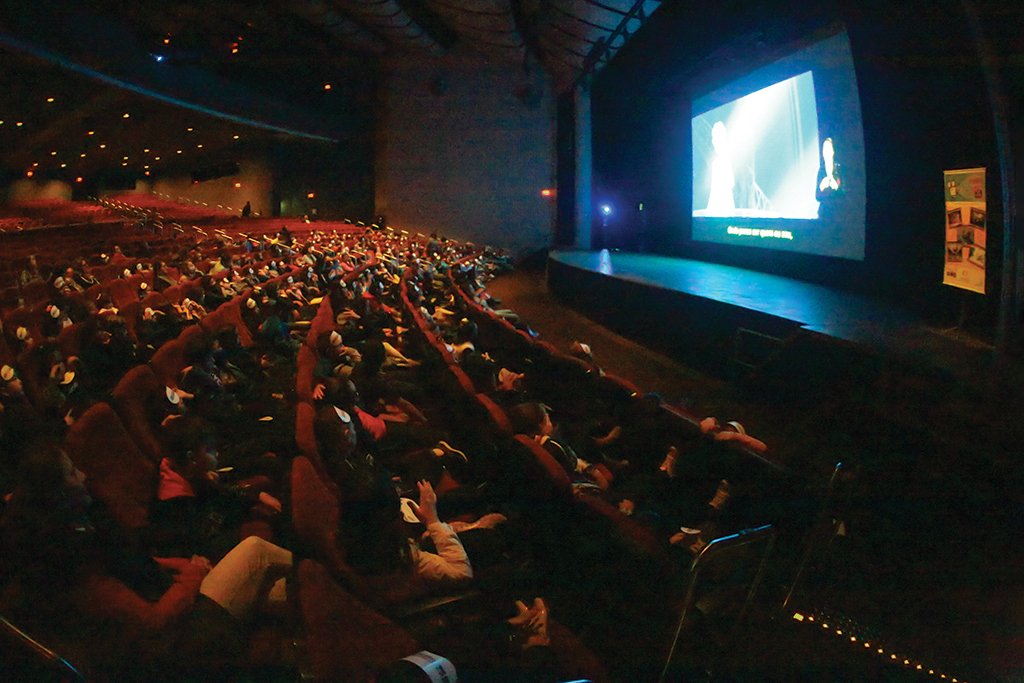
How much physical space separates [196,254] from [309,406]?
7584 mm

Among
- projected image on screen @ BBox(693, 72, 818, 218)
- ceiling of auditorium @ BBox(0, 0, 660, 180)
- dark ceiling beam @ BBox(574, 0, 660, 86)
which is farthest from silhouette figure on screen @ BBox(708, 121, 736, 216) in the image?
ceiling of auditorium @ BBox(0, 0, 660, 180)

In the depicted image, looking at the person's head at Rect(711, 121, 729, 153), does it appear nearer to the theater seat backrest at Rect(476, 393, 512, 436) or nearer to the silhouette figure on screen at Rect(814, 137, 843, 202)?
the silhouette figure on screen at Rect(814, 137, 843, 202)

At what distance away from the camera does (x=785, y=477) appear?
6.10 ft

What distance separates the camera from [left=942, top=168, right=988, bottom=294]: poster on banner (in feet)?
10.6

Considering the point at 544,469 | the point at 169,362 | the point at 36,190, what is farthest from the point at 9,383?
the point at 36,190

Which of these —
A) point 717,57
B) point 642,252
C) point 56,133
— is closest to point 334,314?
point 717,57

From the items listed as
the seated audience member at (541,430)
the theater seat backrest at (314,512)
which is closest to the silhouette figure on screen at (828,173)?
the seated audience member at (541,430)

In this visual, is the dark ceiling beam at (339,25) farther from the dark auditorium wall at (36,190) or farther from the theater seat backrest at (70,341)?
the theater seat backrest at (70,341)

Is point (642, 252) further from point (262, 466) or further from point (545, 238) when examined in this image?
point (262, 466)

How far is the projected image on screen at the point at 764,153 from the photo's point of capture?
5.55 m

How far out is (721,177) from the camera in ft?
23.8

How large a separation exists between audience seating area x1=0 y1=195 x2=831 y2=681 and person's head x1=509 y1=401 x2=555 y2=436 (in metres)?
0.02

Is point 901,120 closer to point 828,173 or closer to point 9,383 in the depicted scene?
point 828,173

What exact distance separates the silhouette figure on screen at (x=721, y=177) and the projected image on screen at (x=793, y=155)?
0.01m
